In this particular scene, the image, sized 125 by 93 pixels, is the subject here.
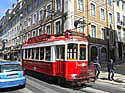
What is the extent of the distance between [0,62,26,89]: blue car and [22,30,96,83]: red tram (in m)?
2.10

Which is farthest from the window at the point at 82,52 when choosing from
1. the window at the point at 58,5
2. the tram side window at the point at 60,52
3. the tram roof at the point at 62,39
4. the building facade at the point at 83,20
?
the window at the point at 58,5

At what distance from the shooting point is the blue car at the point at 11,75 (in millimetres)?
6711

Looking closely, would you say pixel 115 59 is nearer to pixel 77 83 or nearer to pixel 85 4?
pixel 85 4

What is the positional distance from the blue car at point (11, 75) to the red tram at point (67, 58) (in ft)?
6.88

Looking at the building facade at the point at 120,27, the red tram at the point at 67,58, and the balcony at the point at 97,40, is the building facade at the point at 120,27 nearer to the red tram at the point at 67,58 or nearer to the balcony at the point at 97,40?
the balcony at the point at 97,40

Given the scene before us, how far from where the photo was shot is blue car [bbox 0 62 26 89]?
6.71 m

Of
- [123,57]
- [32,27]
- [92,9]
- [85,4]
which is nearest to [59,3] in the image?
[85,4]

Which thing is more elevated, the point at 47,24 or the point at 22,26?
the point at 22,26

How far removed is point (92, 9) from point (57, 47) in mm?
15054

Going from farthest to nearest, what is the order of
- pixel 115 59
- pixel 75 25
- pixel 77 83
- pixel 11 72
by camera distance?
Answer: pixel 115 59 → pixel 75 25 → pixel 77 83 → pixel 11 72

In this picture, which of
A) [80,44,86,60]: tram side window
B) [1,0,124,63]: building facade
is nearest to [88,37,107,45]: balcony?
[1,0,124,63]: building facade

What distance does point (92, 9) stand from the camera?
21.5m

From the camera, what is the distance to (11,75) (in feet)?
22.8

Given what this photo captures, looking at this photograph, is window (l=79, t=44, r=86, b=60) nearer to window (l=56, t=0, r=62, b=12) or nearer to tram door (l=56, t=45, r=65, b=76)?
tram door (l=56, t=45, r=65, b=76)
